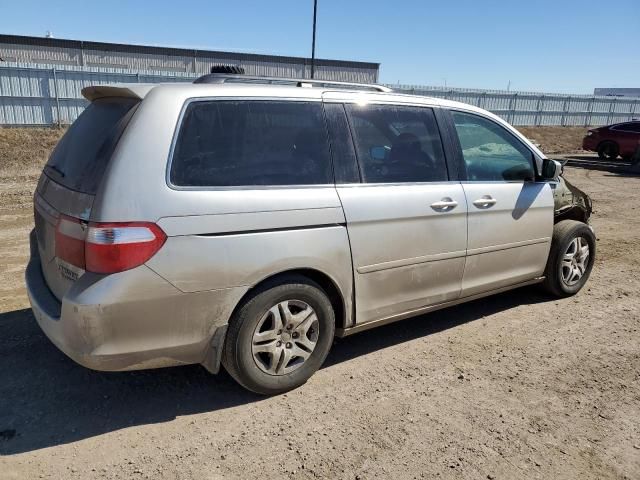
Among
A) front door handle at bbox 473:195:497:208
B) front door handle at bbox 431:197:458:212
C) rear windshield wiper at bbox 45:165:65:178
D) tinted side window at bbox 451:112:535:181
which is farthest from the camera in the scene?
tinted side window at bbox 451:112:535:181

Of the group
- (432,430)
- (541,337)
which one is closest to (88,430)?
(432,430)

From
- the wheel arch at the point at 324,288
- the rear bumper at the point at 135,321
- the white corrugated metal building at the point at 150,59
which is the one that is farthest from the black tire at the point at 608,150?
the white corrugated metal building at the point at 150,59

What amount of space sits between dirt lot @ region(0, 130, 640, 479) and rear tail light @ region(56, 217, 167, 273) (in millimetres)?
982

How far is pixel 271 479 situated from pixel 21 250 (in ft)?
16.2

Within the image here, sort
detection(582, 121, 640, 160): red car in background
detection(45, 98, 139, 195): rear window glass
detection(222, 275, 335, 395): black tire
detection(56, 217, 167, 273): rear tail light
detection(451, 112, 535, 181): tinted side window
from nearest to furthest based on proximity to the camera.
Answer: detection(56, 217, 167, 273): rear tail light < detection(45, 98, 139, 195): rear window glass < detection(222, 275, 335, 395): black tire < detection(451, 112, 535, 181): tinted side window < detection(582, 121, 640, 160): red car in background

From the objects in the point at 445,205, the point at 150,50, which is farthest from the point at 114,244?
the point at 150,50

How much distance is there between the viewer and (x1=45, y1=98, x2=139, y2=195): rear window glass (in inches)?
110

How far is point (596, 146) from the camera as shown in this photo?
2070cm

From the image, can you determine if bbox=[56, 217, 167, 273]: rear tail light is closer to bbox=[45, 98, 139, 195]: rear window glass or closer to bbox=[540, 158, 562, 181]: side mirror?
bbox=[45, 98, 139, 195]: rear window glass

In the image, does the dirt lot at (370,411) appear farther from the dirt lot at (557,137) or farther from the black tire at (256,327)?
the dirt lot at (557,137)

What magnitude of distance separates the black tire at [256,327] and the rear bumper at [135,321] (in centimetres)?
9

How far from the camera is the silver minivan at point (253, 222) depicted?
2689 millimetres

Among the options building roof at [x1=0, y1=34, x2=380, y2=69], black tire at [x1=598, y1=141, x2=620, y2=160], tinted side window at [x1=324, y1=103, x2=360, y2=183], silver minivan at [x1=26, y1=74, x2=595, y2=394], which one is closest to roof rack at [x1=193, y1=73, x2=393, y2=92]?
silver minivan at [x1=26, y1=74, x2=595, y2=394]

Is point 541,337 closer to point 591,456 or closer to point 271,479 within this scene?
point 591,456
